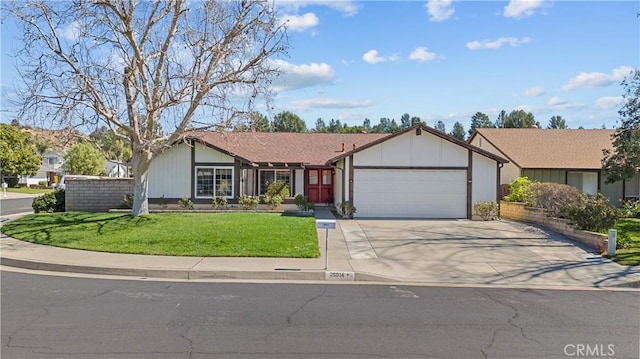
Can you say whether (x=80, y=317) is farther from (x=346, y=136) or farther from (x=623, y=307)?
(x=346, y=136)

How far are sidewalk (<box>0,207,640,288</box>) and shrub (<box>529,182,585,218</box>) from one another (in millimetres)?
3963

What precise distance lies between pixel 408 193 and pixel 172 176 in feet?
Answer: 38.8

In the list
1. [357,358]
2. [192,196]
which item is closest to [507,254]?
[357,358]

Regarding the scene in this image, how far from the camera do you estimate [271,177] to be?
28609 mm

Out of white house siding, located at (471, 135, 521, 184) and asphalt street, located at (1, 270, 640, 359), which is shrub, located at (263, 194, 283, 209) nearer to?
white house siding, located at (471, 135, 521, 184)

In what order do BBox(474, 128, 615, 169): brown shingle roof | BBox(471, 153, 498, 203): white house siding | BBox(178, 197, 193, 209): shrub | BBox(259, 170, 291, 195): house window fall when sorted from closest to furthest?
1. BBox(471, 153, 498, 203): white house siding
2. BBox(178, 197, 193, 209): shrub
3. BBox(259, 170, 291, 195): house window
4. BBox(474, 128, 615, 169): brown shingle roof

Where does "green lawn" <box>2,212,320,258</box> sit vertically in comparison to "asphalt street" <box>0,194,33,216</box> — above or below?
above

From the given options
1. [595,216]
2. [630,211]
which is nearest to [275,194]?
[595,216]

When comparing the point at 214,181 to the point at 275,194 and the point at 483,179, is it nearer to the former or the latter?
the point at 275,194

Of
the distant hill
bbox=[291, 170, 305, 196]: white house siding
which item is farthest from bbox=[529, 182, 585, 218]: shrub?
the distant hill

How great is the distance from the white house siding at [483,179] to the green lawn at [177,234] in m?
8.92

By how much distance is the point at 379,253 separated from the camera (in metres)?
13.8

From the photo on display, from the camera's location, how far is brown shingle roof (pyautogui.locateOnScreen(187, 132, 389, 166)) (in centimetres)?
2821

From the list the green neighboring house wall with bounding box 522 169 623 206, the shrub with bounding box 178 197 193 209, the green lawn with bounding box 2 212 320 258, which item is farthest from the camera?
the green neighboring house wall with bounding box 522 169 623 206
